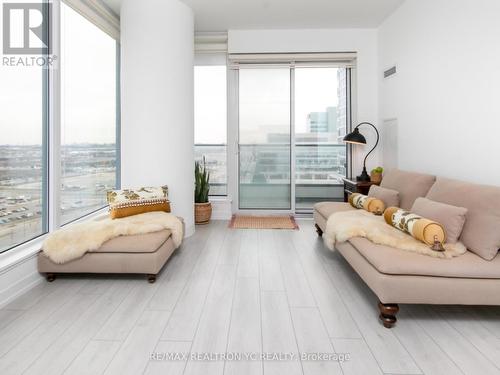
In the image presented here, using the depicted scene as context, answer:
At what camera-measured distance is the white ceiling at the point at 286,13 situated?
4195mm

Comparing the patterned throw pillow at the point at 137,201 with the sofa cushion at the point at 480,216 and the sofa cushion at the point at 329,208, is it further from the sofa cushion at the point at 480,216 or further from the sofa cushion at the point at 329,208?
the sofa cushion at the point at 480,216

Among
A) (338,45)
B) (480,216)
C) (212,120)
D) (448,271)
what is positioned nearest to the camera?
(448,271)

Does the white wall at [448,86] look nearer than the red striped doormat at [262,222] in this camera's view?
Yes

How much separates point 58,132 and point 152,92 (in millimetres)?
1127

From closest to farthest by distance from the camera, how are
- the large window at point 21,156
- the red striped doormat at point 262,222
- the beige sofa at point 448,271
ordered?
the beige sofa at point 448,271 → the large window at point 21,156 → the red striped doormat at point 262,222

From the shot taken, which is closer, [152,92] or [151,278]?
[151,278]

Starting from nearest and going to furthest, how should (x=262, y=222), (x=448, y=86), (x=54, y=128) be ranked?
(x=54, y=128), (x=448, y=86), (x=262, y=222)

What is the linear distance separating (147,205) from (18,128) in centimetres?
131

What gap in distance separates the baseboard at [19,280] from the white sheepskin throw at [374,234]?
96.0 inches

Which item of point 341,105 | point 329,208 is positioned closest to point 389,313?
point 329,208

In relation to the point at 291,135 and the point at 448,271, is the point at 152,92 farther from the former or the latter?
the point at 448,271

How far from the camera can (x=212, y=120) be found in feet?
18.1

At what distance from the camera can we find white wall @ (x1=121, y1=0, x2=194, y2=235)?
12.6 feet

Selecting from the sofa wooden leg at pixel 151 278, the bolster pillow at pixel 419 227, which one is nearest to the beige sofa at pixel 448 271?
the bolster pillow at pixel 419 227
